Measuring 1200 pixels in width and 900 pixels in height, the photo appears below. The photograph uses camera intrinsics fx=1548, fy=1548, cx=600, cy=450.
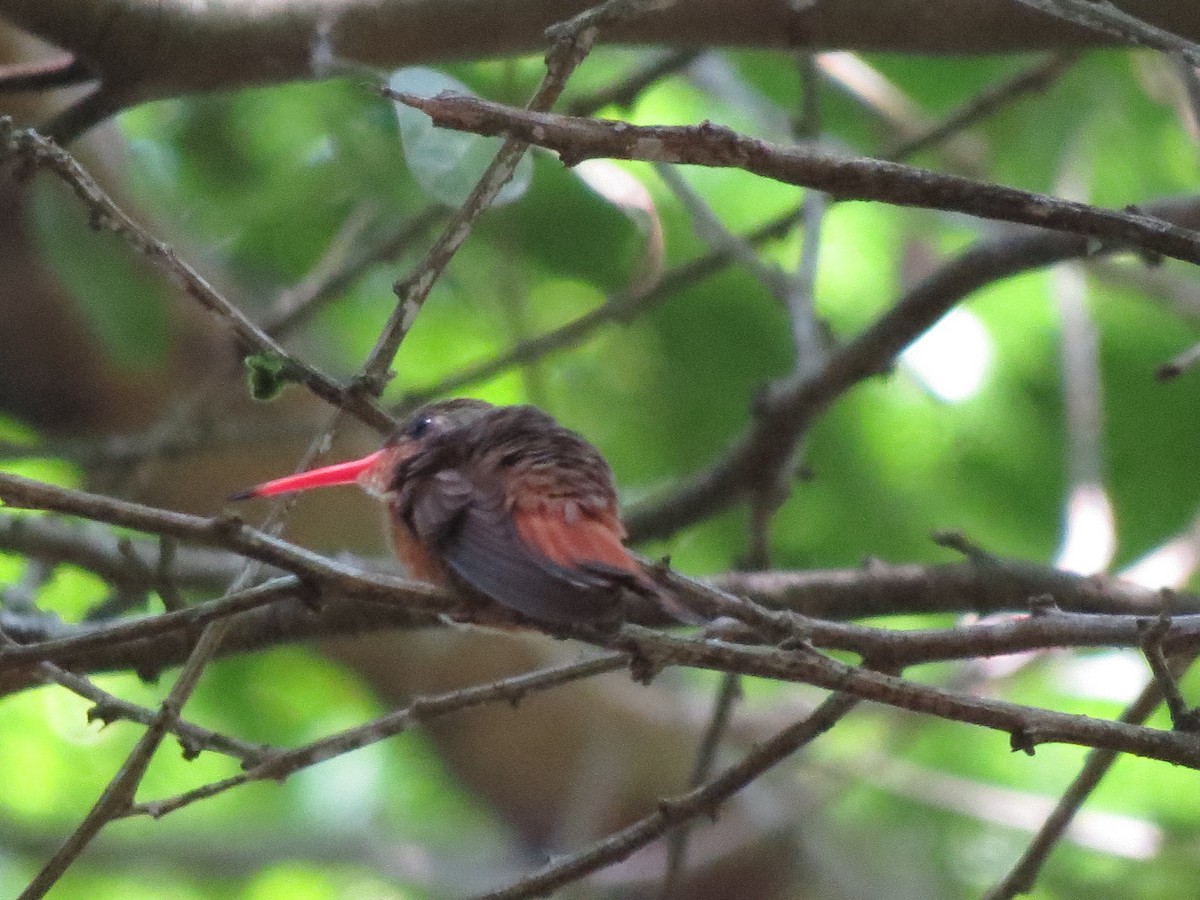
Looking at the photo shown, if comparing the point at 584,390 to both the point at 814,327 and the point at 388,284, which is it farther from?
the point at 814,327

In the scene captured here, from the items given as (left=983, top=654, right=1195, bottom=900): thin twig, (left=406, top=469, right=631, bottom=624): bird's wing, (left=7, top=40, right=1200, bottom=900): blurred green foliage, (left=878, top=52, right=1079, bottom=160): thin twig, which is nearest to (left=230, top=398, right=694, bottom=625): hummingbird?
(left=406, top=469, right=631, bottom=624): bird's wing

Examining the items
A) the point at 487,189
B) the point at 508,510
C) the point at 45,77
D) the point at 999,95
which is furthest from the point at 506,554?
the point at 999,95

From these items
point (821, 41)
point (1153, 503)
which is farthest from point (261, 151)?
point (1153, 503)

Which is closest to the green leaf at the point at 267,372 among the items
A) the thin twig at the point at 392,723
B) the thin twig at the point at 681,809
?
the thin twig at the point at 392,723

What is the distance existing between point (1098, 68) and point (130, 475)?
114 inches

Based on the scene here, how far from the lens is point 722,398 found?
470cm

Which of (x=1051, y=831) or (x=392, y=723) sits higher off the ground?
(x=392, y=723)

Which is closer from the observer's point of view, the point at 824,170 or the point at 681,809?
the point at 824,170

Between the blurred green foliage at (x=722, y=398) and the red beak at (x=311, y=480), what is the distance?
1.12 meters

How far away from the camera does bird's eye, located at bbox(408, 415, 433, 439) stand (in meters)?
2.81

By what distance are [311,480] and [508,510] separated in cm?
30

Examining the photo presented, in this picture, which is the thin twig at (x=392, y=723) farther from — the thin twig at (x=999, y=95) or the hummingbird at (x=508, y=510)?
the thin twig at (x=999, y=95)

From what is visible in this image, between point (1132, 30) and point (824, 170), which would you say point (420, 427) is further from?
point (1132, 30)

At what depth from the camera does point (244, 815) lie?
19.7 feet
